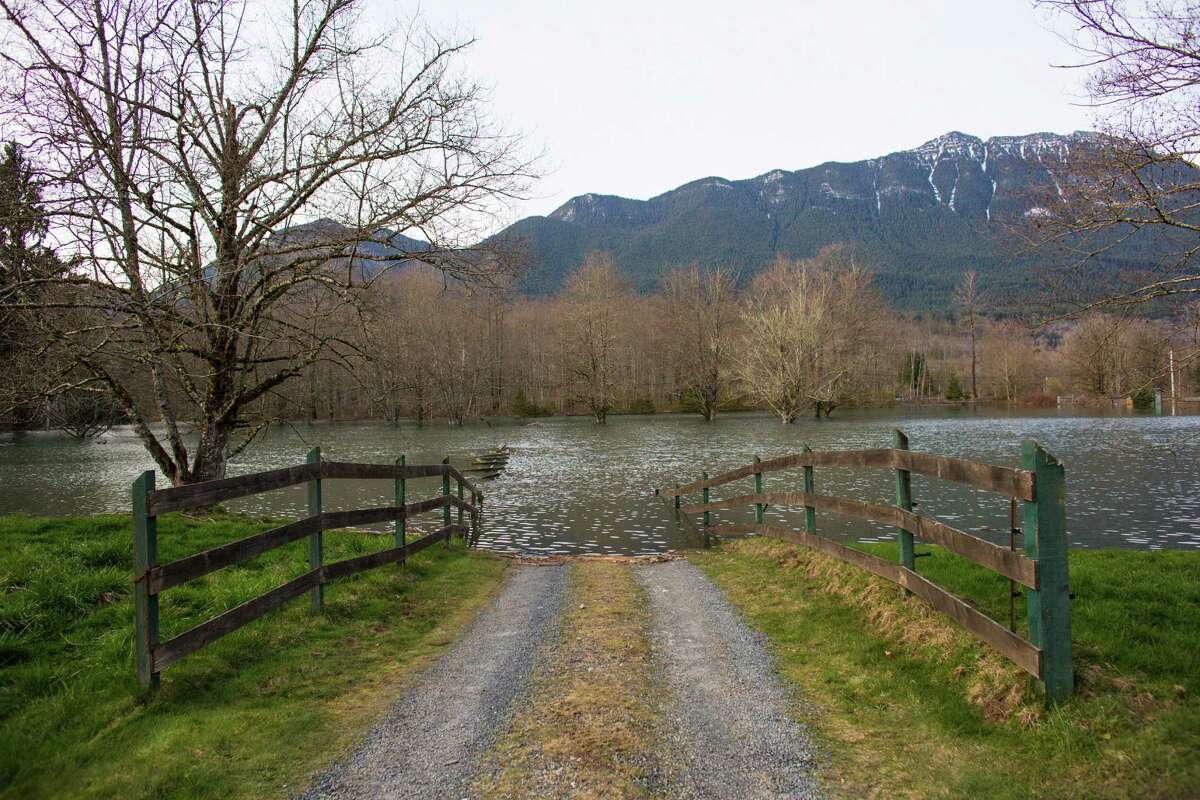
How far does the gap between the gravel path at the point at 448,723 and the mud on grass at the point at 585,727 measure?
5.9 inches

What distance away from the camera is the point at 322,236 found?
12086 mm

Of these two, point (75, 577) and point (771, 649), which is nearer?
point (771, 649)

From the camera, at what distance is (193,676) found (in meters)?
4.72

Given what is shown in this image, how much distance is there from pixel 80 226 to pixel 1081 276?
1211 cm

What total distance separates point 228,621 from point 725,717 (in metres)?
3.50

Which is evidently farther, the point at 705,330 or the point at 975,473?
the point at 705,330

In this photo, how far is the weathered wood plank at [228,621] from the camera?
452cm

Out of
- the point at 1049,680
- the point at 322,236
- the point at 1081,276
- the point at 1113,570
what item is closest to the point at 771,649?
the point at 1049,680

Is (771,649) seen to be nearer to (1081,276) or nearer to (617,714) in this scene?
(617,714)

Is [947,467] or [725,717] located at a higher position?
[947,467]

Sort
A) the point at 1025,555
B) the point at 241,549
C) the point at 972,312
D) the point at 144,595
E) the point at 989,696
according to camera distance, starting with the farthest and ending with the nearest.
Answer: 1. the point at 972,312
2. the point at 241,549
3. the point at 144,595
4. the point at 989,696
5. the point at 1025,555

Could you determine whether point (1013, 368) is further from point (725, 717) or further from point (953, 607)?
point (725, 717)

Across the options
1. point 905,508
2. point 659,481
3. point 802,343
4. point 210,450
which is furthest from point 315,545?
point 802,343

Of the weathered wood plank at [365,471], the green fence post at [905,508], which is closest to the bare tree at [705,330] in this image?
the weathered wood plank at [365,471]
